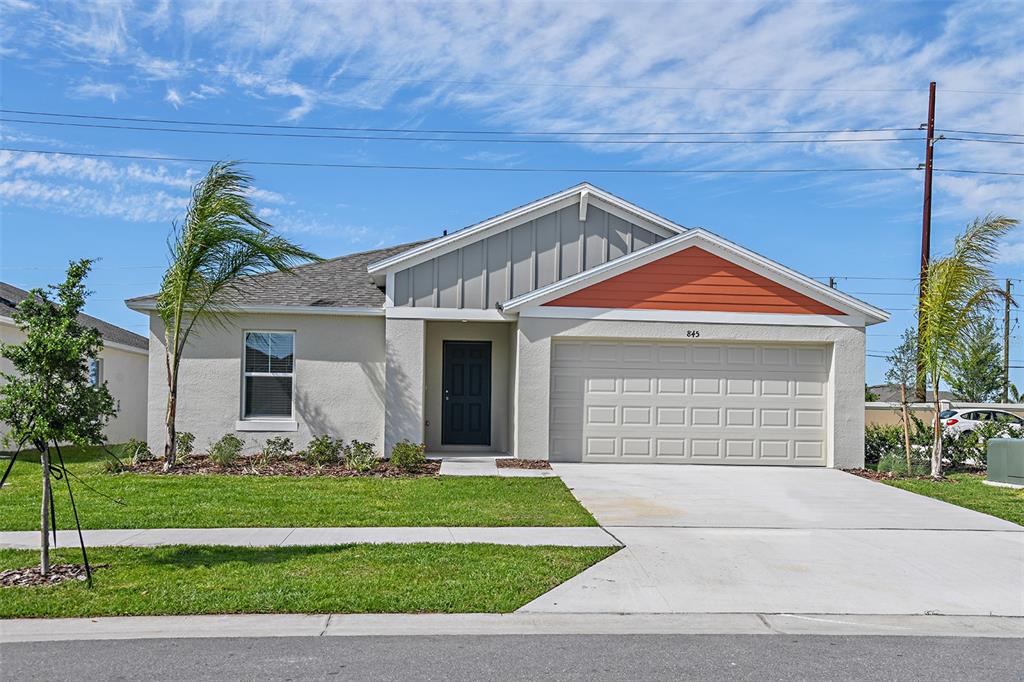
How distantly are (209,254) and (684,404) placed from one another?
29.7 feet

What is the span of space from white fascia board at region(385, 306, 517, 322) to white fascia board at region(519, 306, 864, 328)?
0.76 m

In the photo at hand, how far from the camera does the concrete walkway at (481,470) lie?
583 inches

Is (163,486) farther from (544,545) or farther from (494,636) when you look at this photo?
(494,636)

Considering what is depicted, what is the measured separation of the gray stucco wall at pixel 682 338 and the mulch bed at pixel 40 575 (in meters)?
9.32

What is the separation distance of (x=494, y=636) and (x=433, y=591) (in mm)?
1024

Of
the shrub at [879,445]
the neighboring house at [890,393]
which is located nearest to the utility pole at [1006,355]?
the neighboring house at [890,393]

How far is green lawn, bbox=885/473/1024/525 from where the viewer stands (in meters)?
12.5

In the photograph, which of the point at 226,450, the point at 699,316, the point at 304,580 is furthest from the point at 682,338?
the point at 304,580

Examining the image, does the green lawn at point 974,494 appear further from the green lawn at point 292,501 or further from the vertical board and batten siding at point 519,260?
the vertical board and batten siding at point 519,260

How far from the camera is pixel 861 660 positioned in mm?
6098

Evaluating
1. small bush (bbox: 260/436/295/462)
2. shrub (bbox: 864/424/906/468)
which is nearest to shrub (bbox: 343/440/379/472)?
small bush (bbox: 260/436/295/462)

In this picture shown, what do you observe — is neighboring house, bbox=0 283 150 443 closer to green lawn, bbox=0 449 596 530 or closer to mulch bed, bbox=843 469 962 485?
green lawn, bbox=0 449 596 530

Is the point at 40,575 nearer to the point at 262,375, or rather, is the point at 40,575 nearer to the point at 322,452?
the point at 322,452

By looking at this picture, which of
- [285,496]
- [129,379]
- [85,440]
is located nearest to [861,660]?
[85,440]
